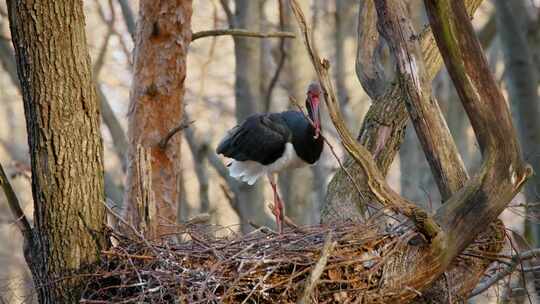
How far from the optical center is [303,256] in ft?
14.8

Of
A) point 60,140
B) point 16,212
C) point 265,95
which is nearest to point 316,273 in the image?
point 60,140

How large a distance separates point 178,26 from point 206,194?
5.87m

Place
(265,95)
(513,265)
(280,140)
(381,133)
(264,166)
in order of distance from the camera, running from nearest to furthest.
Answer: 1. (513,265)
2. (381,133)
3. (280,140)
4. (264,166)
5. (265,95)

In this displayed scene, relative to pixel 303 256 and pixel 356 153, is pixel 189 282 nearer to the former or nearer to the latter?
pixel 303 256

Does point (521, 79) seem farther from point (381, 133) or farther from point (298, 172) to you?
point (298, 172)

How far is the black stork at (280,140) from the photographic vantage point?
24.0 ft

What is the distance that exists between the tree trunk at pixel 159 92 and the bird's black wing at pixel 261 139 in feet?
2.23

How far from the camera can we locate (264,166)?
25.2 ft

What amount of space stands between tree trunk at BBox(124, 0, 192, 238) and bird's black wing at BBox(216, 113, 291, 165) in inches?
26.8

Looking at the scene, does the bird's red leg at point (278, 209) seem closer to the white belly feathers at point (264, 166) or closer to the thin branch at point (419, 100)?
the white belly feathers at point (264, 166)

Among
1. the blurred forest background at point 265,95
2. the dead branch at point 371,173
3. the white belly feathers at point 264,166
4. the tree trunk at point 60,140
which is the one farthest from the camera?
the blurred forest background at point 265,95

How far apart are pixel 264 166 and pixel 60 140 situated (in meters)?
3.41

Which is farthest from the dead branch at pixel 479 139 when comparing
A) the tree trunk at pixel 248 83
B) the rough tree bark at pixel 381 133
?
the tree trunk at pixel 248 83

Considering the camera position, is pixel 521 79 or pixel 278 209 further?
pixel 521 79
